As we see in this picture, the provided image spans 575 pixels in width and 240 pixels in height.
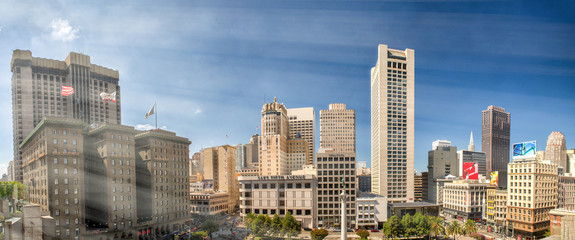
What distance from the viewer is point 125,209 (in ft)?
221

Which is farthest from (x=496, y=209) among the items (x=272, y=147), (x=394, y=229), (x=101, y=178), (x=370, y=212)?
(x=101, y=178)

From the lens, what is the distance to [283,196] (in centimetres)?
8688

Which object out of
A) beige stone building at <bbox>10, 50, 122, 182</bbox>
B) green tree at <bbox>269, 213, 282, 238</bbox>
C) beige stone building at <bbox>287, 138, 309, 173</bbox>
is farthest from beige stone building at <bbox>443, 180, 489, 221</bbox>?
beige stone building at <bbox>10, 50, 122, 182</bbox>

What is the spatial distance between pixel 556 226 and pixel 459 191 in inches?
1844

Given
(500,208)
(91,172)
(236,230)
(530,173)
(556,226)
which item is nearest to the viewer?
(556,226)

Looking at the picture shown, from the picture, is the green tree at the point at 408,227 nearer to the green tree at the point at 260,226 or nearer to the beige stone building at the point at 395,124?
the green tree at the point at 260,226

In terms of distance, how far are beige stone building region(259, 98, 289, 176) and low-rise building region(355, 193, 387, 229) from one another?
2145 inches

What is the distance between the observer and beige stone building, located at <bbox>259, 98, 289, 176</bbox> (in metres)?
135

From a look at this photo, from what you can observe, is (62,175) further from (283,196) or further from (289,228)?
(283,196)

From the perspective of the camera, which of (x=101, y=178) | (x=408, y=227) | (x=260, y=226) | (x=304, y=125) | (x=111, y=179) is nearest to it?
(x=101, y=178)

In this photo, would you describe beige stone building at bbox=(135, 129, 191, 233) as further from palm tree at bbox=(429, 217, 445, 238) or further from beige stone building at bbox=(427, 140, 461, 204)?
beige stone building at bbox=(427, 140, 461, 204)

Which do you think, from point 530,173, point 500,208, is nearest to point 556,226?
point 530,173

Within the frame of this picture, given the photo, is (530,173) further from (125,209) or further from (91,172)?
(91,172)

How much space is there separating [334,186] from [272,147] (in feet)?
180
